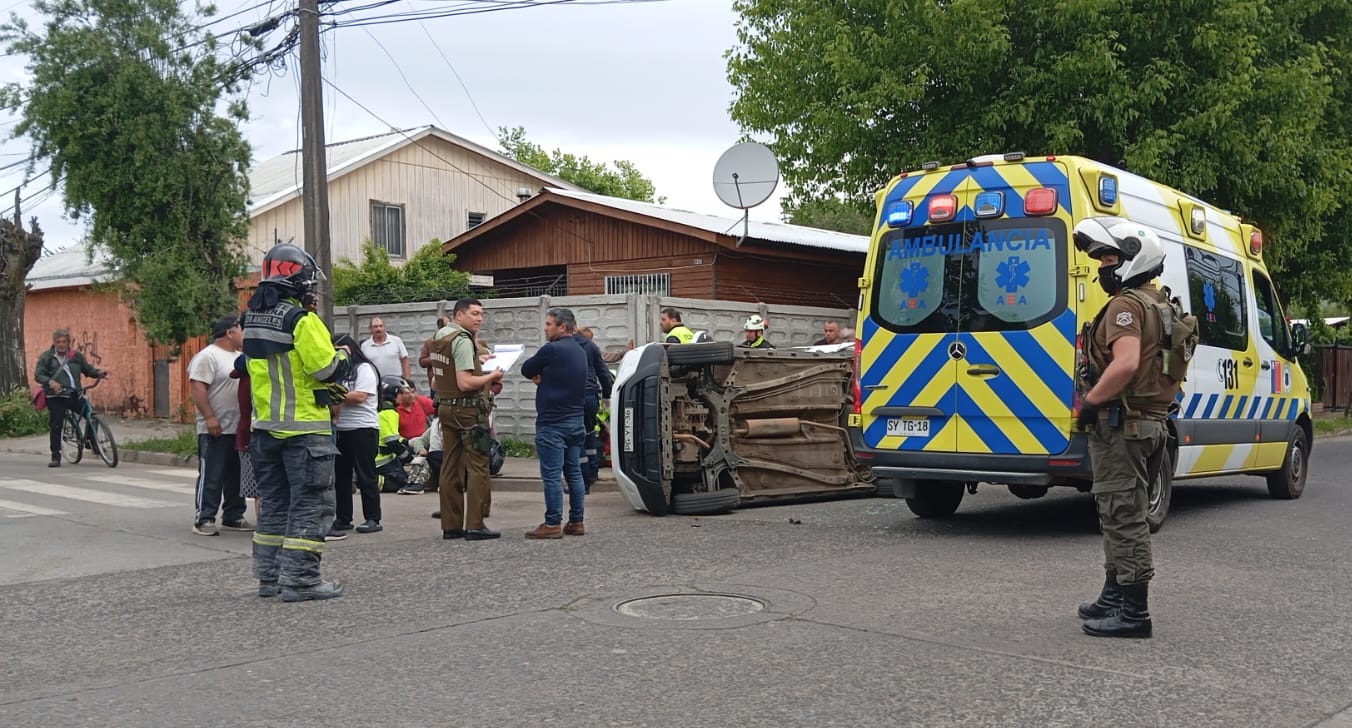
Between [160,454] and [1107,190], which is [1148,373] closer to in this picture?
[1107,190]

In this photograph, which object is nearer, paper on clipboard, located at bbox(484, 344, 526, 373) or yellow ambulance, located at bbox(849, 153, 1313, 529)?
yellow ambulance, located at bbox(849, 153, 1313, 529)

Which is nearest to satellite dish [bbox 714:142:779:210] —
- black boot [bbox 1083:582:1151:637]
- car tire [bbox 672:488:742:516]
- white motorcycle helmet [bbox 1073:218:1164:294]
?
car tire [bbox 672:488:742:516]

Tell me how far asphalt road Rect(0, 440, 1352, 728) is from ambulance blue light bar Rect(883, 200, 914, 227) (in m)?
2.36

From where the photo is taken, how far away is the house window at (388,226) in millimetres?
30797

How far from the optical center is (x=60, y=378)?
1612 centimetres

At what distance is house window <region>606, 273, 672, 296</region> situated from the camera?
849 inches

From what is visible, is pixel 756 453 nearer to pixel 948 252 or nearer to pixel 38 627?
pixel 948 252

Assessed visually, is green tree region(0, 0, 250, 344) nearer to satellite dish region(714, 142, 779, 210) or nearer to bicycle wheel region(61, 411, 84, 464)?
bicycle wheel region(61, 411, 84, 464)

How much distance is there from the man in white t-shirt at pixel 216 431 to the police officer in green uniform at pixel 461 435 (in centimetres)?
179

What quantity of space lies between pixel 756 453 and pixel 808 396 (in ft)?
2.72

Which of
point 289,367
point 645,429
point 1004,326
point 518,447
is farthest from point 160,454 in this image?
point 1004,326

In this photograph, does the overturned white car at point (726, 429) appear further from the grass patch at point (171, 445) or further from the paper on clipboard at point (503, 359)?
the grass patch at point (171, 445)

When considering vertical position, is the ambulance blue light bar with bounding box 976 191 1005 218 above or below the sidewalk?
above

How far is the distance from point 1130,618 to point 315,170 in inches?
475
